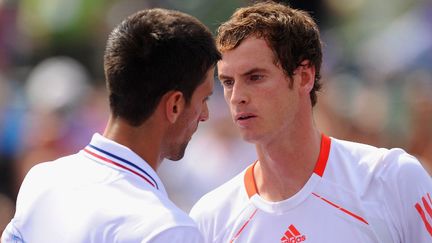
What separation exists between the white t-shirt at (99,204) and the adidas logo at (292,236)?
923 mm

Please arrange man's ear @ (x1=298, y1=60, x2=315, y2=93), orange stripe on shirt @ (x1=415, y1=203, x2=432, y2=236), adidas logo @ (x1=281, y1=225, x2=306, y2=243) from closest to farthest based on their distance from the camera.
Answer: orange stripe on shirt @ (x1=415, y1=203, x2=432, y2=236), adidas logo @ (x1=281, y1=225, x2=306, y2=243), man's ear @ (x1=298, y1=60, x2=315, y2=93)

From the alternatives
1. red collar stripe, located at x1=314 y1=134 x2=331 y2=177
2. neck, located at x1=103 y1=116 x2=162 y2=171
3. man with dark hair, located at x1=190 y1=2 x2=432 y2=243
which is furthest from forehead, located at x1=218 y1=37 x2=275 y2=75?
neck, located at x1=103 y1=116 x2=162 y2=171

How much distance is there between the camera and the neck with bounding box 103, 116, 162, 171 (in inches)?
126

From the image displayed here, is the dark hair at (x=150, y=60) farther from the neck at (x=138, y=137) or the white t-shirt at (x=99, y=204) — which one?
the white t-shirt at (x=99, y=204)

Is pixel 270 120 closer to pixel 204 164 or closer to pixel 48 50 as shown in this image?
pixel 204 164

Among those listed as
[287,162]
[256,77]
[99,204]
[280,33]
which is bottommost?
[287,162]

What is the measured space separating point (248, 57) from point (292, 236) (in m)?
0.82

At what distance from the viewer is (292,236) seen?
3932 millimetres

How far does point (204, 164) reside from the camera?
780 centimetres

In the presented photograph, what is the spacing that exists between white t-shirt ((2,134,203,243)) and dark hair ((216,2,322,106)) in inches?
47.3

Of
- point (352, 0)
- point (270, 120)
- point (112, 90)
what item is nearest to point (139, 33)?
point (112, 90)

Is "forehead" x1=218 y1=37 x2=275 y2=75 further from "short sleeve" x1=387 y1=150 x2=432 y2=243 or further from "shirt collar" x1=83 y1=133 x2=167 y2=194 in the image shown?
"shirt collar" x1=83 y1=133 x2=167 y2=194

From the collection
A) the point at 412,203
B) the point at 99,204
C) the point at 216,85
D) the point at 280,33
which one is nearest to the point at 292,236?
the point at 412,203

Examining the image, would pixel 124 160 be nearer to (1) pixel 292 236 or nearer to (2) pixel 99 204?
(2) pixel 99 204
